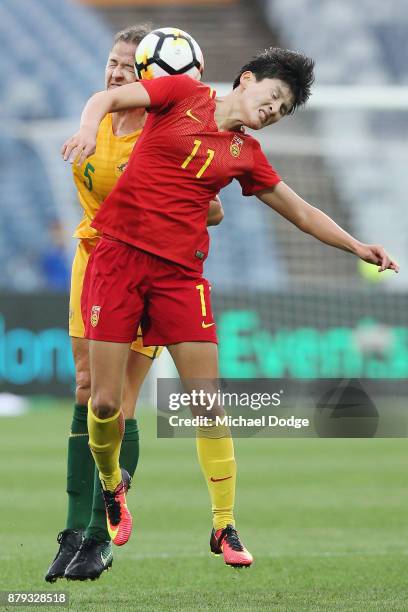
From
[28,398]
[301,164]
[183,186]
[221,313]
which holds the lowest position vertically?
[28,398]

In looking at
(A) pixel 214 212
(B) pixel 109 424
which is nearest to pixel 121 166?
(A) pixel 214 212

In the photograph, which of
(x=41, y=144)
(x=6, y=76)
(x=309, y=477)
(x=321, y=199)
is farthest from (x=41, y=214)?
(x=309, y=477)

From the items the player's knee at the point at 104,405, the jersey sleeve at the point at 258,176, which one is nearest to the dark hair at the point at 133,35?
the jersey sleeve at the point at 258,176

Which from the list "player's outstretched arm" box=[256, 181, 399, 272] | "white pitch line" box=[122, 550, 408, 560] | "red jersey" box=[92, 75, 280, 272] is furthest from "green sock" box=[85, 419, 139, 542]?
"player's outstretched arm" box=[256, 181, 399, 272]

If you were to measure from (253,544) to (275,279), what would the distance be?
36.0ft

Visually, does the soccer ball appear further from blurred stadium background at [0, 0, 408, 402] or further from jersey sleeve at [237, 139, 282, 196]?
blurred stadium background at [0, 0, 408, 402]

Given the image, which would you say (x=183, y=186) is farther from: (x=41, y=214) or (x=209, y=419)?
(x=41, y=214)

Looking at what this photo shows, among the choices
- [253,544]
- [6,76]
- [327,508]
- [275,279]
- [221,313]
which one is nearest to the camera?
[253,544]

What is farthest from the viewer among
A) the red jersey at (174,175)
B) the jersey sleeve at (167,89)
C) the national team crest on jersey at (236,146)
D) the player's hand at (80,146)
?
the national team crest on jersey at (236,146)

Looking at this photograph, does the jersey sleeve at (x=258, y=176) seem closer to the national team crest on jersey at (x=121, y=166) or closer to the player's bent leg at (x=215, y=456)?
the national team crest on jersey at (x=121, y=166)

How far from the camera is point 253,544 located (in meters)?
7.78

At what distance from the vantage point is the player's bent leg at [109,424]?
547cm

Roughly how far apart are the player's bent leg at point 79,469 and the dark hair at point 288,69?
5.06ft

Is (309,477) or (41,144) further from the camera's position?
(41,144)
